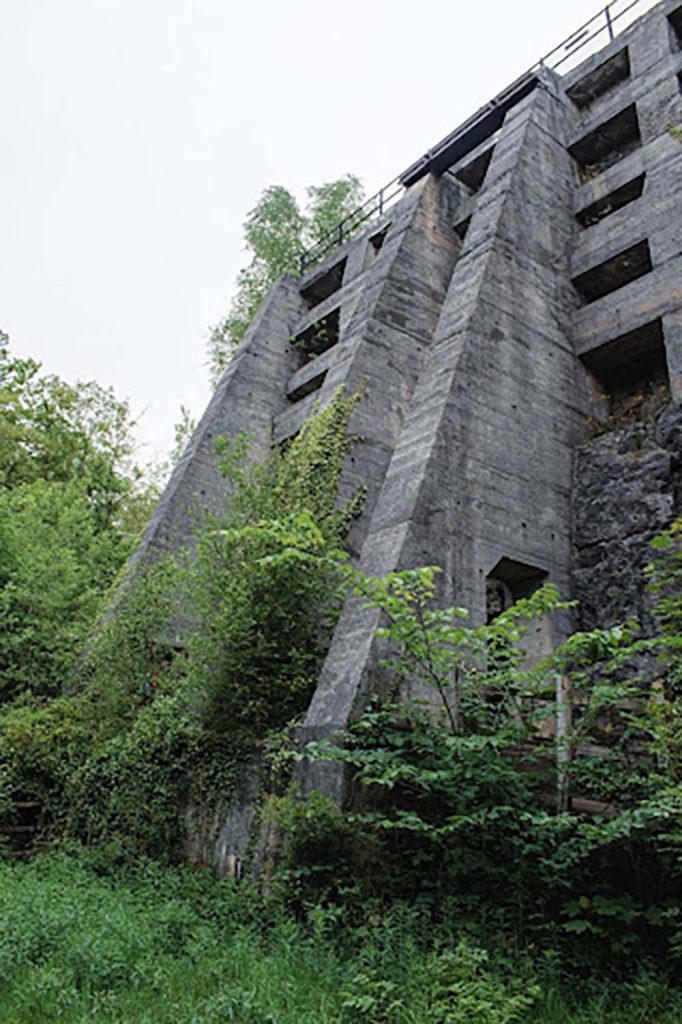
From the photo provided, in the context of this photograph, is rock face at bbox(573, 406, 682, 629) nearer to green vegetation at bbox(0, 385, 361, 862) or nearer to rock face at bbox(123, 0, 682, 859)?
rock face at bbox(123, 0, 682, 859)

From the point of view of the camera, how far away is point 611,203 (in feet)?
37.2

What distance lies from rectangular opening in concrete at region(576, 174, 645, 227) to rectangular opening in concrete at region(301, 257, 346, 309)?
6.64 m

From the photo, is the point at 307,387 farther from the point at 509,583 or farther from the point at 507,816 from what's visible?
the point at 507,816

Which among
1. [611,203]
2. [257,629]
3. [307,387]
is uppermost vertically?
[611,203]

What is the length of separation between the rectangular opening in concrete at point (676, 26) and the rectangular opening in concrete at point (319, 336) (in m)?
7.52

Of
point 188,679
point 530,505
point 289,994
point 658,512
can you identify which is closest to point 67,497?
point 188,679

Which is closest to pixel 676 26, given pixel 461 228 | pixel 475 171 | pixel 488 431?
pixel 475 171

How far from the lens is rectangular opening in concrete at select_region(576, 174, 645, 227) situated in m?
11.0

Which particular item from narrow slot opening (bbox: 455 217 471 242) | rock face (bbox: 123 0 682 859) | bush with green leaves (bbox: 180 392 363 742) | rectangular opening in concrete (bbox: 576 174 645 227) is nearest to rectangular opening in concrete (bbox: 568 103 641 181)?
rock face (bbox: 123 0 682 859)

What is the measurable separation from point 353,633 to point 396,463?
2.22 meters

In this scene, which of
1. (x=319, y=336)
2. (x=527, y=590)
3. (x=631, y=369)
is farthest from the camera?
(x=319, y=336)

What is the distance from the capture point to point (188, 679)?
7.46 m

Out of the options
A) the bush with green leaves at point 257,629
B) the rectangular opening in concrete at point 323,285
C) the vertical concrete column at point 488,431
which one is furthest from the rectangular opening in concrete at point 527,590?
the rectangular opening in concrete at point 323,285

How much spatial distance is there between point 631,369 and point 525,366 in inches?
82.8
